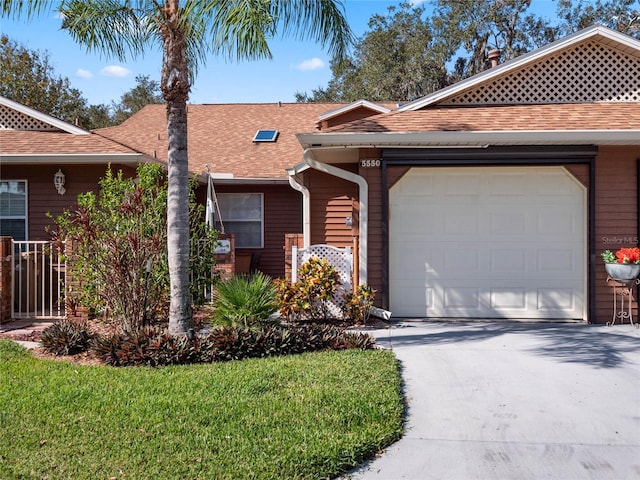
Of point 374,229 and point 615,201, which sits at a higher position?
point 615,201

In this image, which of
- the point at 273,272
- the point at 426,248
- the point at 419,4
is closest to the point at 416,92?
the point at 419,4

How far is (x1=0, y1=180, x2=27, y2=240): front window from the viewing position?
1106 centimetres

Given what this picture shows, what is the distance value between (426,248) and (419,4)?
905 inches

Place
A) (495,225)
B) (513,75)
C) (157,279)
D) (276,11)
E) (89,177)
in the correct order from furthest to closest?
(89,177)
(513,75)
(495,225)
(157,279)
(276,11)

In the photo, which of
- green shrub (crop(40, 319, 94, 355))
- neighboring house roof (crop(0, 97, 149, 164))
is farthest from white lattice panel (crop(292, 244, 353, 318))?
neighboring house roof (crop(0, 97, 149, 164))

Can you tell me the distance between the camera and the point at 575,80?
966 centimetres

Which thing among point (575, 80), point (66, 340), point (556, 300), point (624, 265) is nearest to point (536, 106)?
point (575, 80)

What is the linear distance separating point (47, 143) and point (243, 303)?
5779 millimetres

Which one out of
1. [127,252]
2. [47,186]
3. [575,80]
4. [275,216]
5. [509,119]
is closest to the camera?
[127,252]

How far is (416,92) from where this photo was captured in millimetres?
27281

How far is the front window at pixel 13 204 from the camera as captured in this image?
1106cm

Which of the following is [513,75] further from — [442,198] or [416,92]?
[416,92]

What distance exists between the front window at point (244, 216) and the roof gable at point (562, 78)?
5.62m

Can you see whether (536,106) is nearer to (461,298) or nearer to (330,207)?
(461,298)
